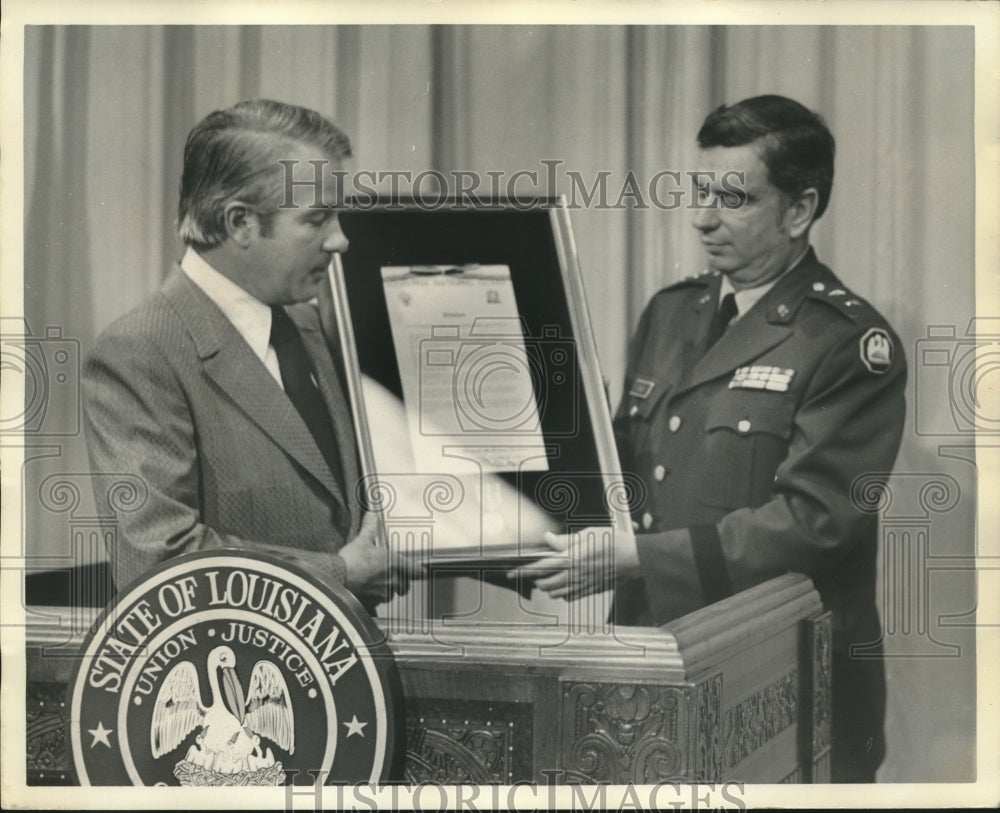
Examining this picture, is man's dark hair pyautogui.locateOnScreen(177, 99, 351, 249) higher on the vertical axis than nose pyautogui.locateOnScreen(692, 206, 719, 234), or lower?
higher

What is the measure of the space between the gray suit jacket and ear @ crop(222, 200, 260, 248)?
179mm

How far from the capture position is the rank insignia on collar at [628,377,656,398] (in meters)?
3.35

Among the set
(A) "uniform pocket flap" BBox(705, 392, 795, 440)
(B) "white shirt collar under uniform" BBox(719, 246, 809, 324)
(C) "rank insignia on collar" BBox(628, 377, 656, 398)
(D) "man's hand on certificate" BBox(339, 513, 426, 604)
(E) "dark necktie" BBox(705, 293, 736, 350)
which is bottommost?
(D) "man's hand on certificate" BBox(339, 513, 426, 604)

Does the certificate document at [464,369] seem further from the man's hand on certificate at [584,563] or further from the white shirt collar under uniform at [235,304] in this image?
the white shirt collar under uniform at [235,304]

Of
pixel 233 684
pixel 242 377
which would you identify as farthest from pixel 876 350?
pixel 233 684

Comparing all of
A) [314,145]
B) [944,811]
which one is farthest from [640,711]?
[314,145]

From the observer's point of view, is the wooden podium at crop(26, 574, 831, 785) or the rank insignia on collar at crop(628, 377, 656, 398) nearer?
the wooden podium at crop(26, 574, 831, 785)

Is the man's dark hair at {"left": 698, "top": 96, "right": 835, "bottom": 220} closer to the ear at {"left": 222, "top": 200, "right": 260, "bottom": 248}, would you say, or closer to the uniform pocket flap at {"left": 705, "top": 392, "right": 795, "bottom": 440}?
the uniform pocket flap at {"left": 705, "top": 392, "right": 795, "bottom": 440}

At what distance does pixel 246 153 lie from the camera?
336 cm

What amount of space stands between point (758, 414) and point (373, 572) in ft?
3.70

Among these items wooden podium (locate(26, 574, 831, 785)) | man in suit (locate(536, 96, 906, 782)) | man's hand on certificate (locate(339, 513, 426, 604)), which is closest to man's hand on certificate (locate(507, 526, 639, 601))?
man in suit (locate(536, 96, 906, 782))

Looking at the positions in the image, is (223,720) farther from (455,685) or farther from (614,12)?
(614,12)

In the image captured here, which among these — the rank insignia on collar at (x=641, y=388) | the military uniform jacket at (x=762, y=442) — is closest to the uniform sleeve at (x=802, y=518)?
the military uniform jacket at (x=762, y=442)

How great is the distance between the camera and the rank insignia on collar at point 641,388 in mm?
3350
